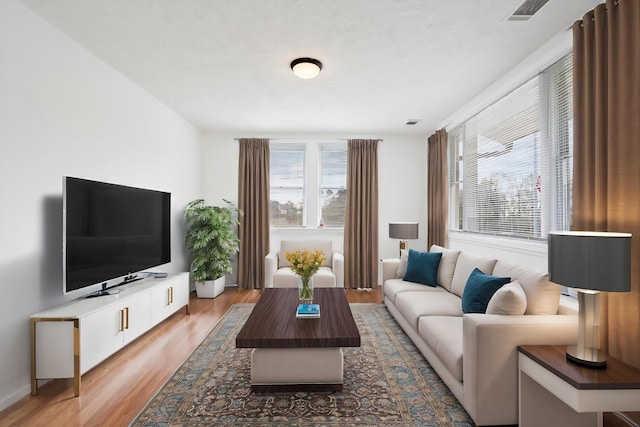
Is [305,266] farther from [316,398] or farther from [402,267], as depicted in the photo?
[402,267]

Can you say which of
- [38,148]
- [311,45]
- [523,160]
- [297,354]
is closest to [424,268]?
[523,160]

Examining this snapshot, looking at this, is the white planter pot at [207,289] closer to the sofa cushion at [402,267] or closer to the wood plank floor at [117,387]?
the wood plank floor at [117,387]

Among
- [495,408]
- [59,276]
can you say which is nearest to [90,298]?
[59,276]

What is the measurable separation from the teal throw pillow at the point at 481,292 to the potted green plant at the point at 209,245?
3.52 meters

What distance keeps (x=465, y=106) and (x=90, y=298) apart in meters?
4.71

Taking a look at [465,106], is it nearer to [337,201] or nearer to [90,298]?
[337,201]

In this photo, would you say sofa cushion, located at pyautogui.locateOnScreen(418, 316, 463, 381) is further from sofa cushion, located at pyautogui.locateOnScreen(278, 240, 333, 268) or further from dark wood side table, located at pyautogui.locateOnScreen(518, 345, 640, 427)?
sofa cushion, located at pyautogui.locateOnScreen(278, 240, 333, 268)

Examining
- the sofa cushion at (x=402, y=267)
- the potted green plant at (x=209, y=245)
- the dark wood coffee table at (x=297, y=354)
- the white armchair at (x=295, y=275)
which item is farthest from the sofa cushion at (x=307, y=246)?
the dark wood coffee table at (x=297, y=354)

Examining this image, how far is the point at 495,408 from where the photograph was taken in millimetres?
1881

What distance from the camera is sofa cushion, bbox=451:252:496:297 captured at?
9.96ft

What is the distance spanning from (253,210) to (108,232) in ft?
9.03

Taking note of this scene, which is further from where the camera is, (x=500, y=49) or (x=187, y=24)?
(x=500, y=49)

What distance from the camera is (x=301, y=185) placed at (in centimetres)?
580

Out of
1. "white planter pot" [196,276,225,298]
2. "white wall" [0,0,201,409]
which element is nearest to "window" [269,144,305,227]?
"white planter pot" [196,276,225,298]
